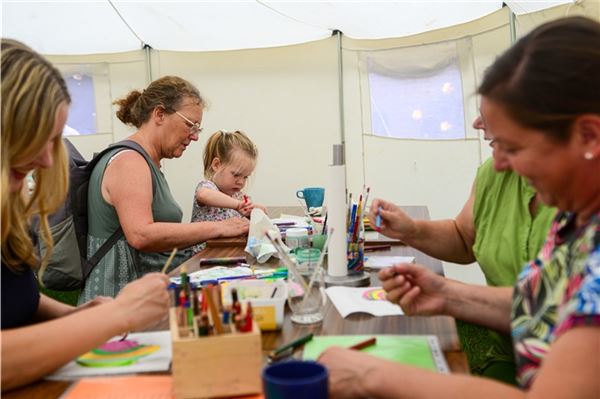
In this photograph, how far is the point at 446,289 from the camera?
4.33 ft

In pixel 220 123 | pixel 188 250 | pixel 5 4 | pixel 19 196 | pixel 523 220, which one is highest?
pixel 5 4

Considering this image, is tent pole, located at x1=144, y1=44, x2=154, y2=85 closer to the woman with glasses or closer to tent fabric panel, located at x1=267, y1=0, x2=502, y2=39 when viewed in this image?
tent fabric panel, located at x1=267, y1=0, x2=502, y2=39

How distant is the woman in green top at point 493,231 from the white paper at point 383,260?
0.20 feet

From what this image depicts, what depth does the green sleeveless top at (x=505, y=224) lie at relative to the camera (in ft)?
4.85

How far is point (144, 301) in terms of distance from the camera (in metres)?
1.18

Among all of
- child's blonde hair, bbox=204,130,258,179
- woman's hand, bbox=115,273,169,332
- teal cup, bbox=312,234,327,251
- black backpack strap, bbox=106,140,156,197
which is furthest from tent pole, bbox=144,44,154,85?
woman's hand, bbox=115,273,169,332

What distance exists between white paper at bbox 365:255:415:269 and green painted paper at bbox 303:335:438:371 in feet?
2.07

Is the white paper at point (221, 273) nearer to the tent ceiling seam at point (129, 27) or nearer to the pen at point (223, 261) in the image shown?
the pen at point (223, 261)

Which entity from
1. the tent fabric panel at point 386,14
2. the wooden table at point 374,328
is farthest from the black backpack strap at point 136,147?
the tent fabric panel at point 386,14

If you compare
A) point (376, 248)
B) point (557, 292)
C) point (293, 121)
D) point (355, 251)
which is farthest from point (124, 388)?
point (293, 121)

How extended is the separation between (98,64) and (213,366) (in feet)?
15.1

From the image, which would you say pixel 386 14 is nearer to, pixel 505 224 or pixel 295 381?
pixel 505 224

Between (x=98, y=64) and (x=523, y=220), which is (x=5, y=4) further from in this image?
(x=523, y=220)

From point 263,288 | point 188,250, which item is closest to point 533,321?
point 263,288
